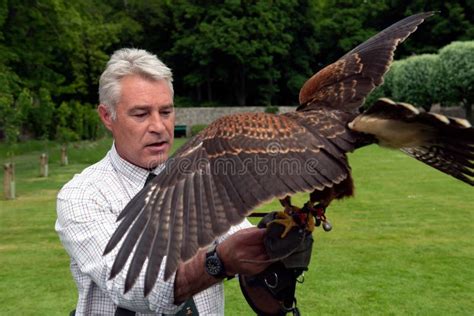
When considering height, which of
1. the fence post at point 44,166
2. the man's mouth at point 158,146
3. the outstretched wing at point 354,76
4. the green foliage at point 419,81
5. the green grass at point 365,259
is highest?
the outstretched wing at point 354,76

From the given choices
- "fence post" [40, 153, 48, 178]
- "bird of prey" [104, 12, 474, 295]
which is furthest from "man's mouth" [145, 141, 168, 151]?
"fence post" [40, 153, 48, 178]

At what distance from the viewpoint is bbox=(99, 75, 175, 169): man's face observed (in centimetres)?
241

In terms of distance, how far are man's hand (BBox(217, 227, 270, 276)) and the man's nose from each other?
1.83ft

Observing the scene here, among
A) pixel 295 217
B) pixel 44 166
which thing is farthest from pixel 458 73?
pixel 295 217

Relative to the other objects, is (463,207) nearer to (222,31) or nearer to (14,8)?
(14,8)

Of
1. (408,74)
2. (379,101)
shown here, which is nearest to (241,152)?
(379,101)

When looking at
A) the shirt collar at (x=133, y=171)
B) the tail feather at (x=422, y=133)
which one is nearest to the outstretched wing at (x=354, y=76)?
the tail feather at (x=422, y=133)

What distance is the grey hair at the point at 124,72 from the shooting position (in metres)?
2.42

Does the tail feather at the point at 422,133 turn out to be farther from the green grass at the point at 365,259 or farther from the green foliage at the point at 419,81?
the green foliage at the point at 419,81

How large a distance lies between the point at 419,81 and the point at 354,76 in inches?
1364

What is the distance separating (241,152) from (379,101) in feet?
1.91

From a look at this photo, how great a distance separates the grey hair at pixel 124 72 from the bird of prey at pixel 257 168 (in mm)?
334

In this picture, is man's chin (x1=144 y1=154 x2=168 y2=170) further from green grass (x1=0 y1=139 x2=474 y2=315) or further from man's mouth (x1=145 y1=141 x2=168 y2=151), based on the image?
green grass (x1=0 y1=139 x2=474 y2=315)

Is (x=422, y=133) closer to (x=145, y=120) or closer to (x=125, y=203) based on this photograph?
(x=145, y=120)
